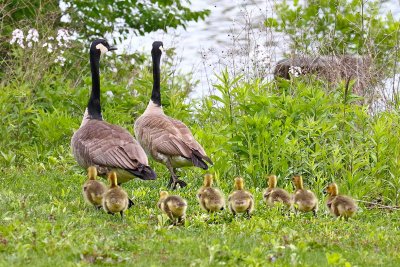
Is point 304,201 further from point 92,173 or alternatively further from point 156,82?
point 156,82

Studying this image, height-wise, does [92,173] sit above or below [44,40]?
below

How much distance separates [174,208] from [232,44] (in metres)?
7.21

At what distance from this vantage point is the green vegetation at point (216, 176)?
283 inches

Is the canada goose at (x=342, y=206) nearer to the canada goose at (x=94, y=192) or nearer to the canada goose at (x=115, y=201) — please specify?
the canada goose at (x=115, y=201)

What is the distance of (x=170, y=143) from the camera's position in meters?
11.7

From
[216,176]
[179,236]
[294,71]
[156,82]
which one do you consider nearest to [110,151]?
[216,176]

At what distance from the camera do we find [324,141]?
1148cm

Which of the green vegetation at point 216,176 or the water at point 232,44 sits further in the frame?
the water at point 232,44

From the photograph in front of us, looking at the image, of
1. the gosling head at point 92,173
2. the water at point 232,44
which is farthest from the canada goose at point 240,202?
the water at point 232,44

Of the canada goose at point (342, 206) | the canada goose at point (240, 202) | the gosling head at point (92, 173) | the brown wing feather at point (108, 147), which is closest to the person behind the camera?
the canada goose at point (240, 202)

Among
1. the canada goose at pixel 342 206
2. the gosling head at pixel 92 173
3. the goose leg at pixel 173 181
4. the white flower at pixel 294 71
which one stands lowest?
the goose leg at pixel 173 181

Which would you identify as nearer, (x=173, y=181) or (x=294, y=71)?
(x=173, y=181)

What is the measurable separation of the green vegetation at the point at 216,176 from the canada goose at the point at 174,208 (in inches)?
4.3

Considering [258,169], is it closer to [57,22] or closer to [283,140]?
[283,140]
